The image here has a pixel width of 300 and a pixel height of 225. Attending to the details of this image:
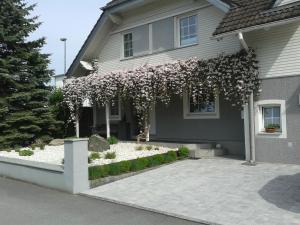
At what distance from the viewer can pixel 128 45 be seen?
58.2 feet

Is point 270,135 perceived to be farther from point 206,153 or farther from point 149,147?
point 149,147

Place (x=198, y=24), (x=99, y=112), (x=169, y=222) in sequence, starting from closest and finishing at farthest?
(x=169, y=222)
(x=198, y=24)
(x=99, y=112)

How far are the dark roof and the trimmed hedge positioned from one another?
3.96 meters

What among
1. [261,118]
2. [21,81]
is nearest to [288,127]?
[261,118]

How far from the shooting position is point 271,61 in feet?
38.3

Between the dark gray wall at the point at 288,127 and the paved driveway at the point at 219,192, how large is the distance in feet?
1.24

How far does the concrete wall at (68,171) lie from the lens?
10.0 meters

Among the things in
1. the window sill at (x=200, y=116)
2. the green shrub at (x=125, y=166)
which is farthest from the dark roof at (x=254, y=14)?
the green shrub at (x=125, y=166)

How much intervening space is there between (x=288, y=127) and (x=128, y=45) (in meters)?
8.64

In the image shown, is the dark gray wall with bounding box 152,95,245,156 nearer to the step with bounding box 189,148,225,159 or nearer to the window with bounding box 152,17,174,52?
A: the step with bounding box 189,148,225,159

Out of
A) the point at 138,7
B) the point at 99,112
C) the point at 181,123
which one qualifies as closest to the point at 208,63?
the point at 181,123

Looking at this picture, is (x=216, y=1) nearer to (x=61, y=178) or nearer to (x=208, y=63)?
(x=208, y=63)

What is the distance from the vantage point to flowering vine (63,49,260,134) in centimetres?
1199

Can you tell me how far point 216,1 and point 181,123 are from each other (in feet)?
15.7
